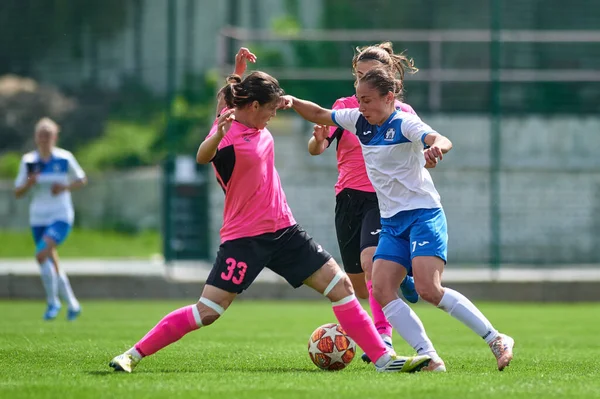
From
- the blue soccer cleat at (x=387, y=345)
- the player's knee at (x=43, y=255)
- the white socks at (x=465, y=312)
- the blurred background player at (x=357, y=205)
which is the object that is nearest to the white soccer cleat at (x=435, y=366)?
the white socks at (x=465, y=312)

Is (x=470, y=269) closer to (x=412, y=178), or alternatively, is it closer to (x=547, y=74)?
(x=547, y=74)

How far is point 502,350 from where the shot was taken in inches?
257

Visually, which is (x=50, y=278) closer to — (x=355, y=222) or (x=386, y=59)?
(x=355, y=222)

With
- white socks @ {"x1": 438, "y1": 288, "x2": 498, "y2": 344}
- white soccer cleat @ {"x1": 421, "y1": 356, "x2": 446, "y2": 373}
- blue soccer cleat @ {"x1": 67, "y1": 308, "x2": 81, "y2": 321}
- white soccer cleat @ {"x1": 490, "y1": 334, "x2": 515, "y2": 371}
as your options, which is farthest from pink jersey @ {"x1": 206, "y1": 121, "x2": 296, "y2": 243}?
blue soccer cleat @ {"x1": 67, "y1": 308, "x2": 81, "y2": 321}

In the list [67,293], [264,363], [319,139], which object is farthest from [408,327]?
[67,293]

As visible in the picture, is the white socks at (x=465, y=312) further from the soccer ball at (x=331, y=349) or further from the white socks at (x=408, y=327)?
the soccer ball at (x=331, y=349)

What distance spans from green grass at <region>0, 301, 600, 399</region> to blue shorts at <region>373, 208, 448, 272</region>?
0.71 m

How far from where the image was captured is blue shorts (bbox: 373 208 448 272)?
21.3ft

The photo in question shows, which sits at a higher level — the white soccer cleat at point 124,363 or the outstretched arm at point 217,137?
the outstretched arm at point 217,137

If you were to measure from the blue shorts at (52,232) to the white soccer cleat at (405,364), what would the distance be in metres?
6.65

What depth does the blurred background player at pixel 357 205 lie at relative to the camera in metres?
7.36

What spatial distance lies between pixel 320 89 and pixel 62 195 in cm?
569

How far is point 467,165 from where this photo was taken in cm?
1697

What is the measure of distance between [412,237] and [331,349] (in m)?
0.91
